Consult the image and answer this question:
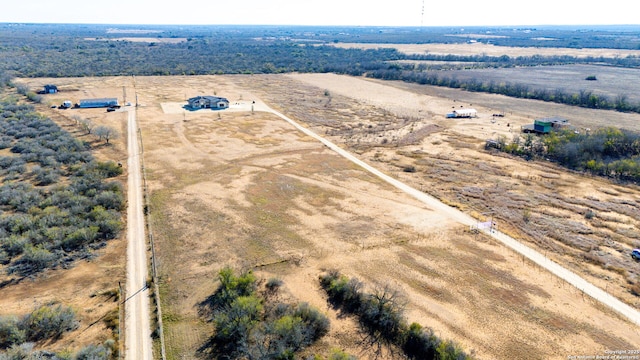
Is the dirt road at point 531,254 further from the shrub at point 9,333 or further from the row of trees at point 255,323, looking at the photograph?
the shrub at point 9,333

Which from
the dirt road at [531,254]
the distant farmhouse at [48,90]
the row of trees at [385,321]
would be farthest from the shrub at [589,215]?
the distant farmhouse at [48,90]

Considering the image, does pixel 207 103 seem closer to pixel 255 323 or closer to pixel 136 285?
pixel 136 285

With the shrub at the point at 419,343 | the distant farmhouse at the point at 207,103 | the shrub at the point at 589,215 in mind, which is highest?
the distant farmhouse at the point at 207,103

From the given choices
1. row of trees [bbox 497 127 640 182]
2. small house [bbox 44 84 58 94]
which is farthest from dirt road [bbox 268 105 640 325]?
small house [bbox 44 84 58 94]

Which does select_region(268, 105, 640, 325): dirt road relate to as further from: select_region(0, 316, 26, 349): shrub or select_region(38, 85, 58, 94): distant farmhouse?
select_region(38, 85, 58, 94): distant farmhouse

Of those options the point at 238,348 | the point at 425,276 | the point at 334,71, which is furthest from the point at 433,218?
the point at 334,71

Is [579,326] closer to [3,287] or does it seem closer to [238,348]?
[238,348]
